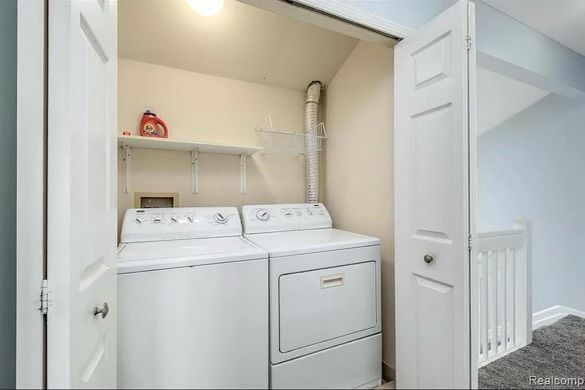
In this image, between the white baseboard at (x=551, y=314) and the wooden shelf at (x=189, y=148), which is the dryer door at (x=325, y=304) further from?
the white baseboard at (x=551, y=314)

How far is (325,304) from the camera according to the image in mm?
1315

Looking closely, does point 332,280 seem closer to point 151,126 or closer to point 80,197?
point 80,197

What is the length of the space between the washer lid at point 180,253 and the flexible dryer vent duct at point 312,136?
34.1 inches

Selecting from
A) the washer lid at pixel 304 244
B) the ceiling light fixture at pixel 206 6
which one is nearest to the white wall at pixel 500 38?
the ceiling light fixture at pixel 206 6

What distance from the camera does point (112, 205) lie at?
3.04 ft

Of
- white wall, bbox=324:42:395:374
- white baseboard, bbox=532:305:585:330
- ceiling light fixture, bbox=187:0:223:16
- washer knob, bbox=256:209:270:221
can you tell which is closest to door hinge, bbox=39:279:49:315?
washer knob, bbox=256:209:270:221

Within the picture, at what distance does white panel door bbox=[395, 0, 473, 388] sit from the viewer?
3.49 ft

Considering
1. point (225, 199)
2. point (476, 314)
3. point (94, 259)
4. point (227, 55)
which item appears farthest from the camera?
point (225, 199)

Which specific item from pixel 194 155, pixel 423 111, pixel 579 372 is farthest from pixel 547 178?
pixel 194 155

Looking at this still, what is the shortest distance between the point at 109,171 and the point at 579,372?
9.02 feet

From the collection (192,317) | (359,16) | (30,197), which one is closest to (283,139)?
(359,16)

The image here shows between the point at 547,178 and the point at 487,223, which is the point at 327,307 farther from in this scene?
the point at 547,178

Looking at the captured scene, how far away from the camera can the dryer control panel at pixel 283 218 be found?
179 cm

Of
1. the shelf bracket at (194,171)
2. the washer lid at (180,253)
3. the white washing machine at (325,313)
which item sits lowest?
the white washing machine at (325,313)
